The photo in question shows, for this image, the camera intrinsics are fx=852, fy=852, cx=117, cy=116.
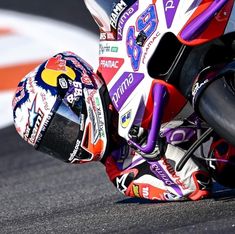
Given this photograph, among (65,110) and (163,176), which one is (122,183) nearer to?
(163,176)

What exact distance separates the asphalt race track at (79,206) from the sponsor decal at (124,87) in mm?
534

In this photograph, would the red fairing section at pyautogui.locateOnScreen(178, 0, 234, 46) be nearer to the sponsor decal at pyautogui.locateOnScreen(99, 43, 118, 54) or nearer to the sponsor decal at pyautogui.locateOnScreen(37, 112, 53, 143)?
the sponsor decal at pyautogui.locateOnScreen(99, 43, 118, 54)

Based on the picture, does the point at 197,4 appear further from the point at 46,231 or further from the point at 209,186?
the point at 46,231

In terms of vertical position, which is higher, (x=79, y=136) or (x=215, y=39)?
(x=215, y=39)

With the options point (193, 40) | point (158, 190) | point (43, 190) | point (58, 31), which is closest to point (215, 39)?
point (193, 40)

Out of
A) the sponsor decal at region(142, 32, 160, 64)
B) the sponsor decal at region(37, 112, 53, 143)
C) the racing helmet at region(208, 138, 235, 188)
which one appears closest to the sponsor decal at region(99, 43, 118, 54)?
the sponsor decal at region(142, 32, 160, 64)

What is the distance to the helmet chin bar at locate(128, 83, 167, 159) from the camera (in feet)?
11.6

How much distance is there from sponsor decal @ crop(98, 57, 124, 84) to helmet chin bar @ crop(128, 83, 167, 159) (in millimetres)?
258

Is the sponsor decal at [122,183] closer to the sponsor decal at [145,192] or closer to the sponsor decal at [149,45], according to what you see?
the sponsor decal at [145,192]

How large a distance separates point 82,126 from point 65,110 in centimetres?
11

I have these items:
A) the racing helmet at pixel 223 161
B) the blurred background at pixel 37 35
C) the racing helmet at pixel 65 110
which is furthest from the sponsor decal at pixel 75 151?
the blurred background at pixel 37 35

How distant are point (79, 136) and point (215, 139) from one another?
0.62 meters

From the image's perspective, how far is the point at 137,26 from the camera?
11.8 feet

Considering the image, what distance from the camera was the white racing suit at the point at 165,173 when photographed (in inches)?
155
